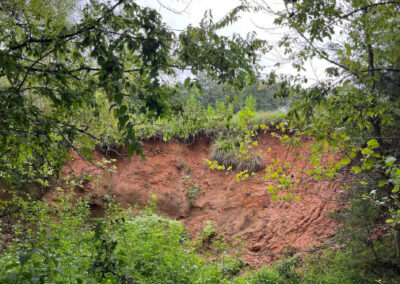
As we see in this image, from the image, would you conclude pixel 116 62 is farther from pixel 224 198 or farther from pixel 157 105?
pixel 224 198

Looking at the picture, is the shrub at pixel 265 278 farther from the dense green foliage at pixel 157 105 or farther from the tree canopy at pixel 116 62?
the tree canopy at pixel 116 62

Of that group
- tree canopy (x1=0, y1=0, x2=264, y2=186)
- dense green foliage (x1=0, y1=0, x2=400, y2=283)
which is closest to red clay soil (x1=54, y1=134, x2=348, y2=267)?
dense green foliage (x1=0, y1=0, x2=400, y2=283)

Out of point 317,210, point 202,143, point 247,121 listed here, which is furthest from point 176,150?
point 247,121

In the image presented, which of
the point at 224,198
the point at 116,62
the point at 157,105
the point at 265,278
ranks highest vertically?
the point at 116,62

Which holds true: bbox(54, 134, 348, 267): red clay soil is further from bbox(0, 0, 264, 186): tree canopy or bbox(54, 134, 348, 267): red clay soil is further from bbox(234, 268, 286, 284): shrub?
bbox(0, 0, 264, 186): tree canopy

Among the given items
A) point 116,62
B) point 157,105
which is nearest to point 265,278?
point 157,105

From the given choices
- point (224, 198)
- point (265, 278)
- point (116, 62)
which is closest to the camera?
point (116, 62)

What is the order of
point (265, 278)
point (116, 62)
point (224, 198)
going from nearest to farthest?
1. point (116, 62)
2. point (265, 278)
3. point (224, 198)

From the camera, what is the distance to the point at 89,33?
2746mm

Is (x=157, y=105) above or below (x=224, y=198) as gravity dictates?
above

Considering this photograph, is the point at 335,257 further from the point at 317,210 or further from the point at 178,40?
the point at 178,40

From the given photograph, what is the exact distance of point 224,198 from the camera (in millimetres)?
12109

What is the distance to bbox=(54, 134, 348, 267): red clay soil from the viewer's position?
920 centimetres

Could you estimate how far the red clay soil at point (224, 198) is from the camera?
920cm
